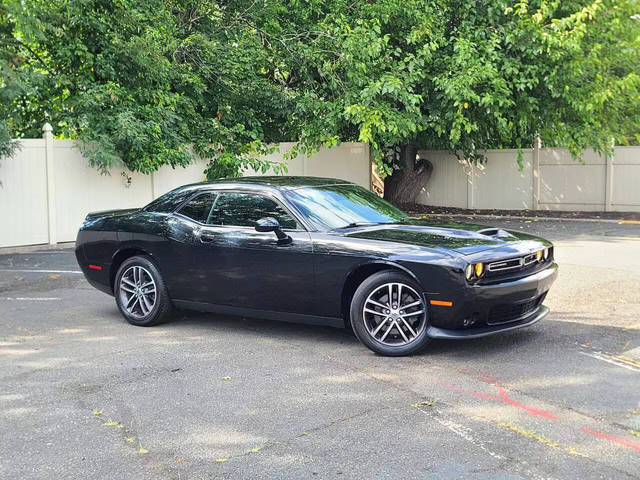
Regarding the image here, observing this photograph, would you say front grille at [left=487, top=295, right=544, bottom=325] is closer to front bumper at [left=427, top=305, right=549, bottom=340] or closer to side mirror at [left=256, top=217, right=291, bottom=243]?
front bumper at [left=427, top=305, right=549, bottom=340]

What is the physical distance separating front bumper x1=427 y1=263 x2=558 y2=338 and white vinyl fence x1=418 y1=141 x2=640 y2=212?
1390cm

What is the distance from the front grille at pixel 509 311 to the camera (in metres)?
6.64

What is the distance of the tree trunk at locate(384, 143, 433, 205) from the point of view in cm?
2486

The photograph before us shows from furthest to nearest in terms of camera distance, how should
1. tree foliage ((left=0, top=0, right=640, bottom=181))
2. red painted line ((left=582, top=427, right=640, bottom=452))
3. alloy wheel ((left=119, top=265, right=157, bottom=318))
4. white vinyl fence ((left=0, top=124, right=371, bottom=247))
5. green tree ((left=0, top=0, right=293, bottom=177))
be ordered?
tree foliage ((left=0, top=0, right=640, bottom=181)) → green tree ((left=0, top=0, right=293, bottom=177)) → white vinyl fence ((left=0, top=124, right=371, bottom=247)) → alloy wheel ((left=119, top=265, right=157, bottom=318)) → red painted line ((left=582, top=427, right=640, bottom=452))

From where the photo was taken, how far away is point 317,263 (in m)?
7.07

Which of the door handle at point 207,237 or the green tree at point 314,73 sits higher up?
the green tree at point 314,73

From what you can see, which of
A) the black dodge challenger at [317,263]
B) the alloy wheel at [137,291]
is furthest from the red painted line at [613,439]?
the alloy wheel at [137,291]

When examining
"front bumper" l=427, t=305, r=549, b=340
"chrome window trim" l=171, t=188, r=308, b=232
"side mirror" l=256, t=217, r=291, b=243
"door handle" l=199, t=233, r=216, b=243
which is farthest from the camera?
"door handle" l=199, t=233, r=216, b=243

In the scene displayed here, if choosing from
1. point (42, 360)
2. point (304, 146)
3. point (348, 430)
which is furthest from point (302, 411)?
point (304, 146)

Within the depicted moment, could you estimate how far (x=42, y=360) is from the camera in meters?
6.92

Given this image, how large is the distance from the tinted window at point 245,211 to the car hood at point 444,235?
2.42 ft

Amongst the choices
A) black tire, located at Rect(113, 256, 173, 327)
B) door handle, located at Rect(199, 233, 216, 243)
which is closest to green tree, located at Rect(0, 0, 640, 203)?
black tire, located at Rect(113, 256, 173, 327)

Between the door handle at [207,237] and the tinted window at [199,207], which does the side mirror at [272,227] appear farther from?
the tinted window at [199,207]

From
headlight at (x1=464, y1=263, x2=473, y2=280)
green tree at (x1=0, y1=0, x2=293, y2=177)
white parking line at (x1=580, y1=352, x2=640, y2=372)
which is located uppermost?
green tree at (x1=0, y1=0, x2=293, y2=177)
